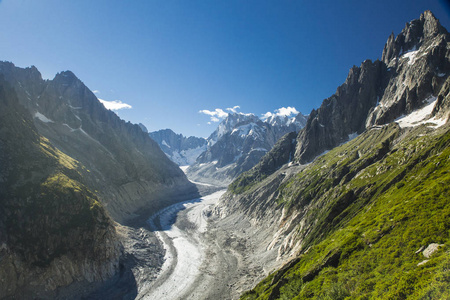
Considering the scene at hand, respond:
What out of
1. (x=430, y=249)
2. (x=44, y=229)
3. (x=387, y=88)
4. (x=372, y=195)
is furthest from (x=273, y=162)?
(x=430, y=249)

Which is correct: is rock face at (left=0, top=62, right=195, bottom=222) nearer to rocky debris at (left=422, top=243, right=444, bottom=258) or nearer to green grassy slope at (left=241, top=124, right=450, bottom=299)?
green grassy slope at (left=241, top=124, right=450, bottom=299)

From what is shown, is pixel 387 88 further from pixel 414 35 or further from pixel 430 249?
pixel 430 249

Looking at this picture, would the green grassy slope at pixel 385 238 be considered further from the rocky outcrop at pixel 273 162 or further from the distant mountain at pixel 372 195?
the rocky outcrop at pixel 273 162

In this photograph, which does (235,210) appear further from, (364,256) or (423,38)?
(423,38)

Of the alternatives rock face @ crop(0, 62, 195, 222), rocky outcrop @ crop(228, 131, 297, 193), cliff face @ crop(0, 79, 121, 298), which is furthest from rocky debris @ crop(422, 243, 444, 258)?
rocky outcrop @ crop(228, 131, 297, 193)

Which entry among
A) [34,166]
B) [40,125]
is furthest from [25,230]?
[40,125]

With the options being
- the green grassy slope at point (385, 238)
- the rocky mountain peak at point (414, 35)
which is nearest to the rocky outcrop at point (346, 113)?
the rocky mountain peak at point (414, 35)
